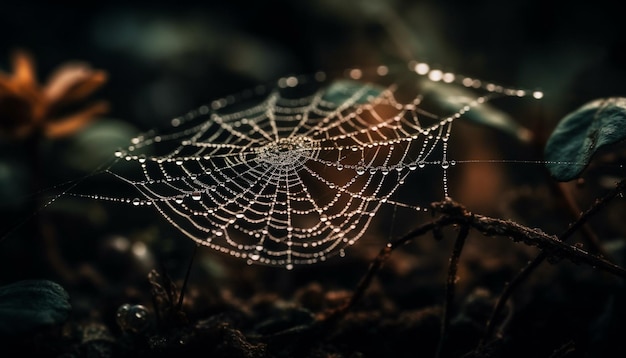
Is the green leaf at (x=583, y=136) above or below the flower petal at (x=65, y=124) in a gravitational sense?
below

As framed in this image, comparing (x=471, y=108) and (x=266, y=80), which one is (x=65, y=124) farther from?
(x=471, y=108)

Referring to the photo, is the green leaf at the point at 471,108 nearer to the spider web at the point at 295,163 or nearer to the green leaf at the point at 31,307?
the spider web at the point at 295,163

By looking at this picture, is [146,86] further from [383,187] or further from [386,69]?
[383,187]

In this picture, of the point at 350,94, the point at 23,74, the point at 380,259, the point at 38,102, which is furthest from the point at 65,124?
the point at 380,259

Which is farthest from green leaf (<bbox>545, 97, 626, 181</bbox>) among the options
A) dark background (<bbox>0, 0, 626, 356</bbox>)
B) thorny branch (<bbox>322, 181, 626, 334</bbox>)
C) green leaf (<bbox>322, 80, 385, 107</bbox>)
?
green leaf (<bbox>322, 80, 385, 107</bbox>)

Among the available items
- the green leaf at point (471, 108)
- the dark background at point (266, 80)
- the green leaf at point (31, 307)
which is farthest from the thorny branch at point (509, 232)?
the green leaf at point (31, 307)

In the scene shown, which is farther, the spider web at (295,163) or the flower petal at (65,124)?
the flower petal at (65,124)

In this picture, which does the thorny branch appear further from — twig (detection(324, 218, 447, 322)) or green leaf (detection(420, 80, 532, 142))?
green leaf (detection(420, 80, 532, 142))

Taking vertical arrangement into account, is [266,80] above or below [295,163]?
above
